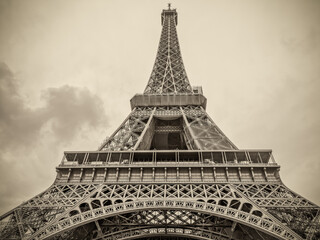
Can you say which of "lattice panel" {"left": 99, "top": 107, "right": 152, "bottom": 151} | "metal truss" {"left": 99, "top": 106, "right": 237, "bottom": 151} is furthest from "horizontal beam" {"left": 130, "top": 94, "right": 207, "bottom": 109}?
"lattice panel" {"left": 99, "top": 107, "right": 152, "bottom": 151}

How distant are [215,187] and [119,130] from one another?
9.49 meters

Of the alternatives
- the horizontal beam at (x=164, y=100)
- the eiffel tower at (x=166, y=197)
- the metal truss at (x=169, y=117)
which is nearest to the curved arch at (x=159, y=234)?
the eiffel tower at (x=166, y=197)

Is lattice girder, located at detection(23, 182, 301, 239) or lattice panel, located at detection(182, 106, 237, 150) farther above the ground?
lattice panel, located at detection(182, 106, 237, 150)

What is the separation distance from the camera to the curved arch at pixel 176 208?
32.8ft

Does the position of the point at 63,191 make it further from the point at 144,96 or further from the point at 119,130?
the point at 144,96

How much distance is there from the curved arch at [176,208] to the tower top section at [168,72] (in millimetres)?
14161

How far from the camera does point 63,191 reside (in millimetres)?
12859

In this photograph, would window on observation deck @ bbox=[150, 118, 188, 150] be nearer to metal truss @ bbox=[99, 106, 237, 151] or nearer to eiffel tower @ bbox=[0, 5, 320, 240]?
metal truss @ bbox=[99, 106, 237, 151]

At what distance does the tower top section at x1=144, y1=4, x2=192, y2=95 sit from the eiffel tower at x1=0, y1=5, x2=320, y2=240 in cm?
749

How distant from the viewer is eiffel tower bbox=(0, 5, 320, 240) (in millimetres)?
10703

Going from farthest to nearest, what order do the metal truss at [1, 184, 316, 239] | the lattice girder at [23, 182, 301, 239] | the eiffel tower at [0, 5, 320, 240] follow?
the eiffel tower at [0, 5, 320, 240], the metal truss at [1, 184, 316, 239], the lattice girder at [23, 182, 301, 239]

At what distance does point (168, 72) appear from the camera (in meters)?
28.0

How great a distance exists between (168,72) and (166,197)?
63.6 feet

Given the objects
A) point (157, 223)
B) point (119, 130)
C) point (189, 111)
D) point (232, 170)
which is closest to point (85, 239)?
point (157, 223)
